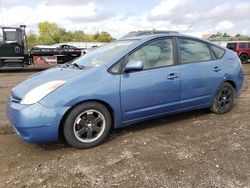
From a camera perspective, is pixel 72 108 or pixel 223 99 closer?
pixel 72 108

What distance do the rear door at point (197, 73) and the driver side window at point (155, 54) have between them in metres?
0.22

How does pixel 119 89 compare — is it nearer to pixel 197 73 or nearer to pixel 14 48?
pixel 197 73

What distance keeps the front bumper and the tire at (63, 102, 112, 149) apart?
0.52 feet

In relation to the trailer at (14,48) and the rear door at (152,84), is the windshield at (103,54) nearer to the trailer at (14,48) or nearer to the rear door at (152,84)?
the rear door at (152,84)

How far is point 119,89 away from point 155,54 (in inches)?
37.4

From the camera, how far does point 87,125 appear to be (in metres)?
3.96

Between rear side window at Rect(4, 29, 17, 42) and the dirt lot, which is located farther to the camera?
rear side window at Rect(4, 29, 17, 42)

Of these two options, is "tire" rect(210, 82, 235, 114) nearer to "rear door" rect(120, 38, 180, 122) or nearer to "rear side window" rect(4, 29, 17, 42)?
"rear door" rect(120, 38, 180, 122)

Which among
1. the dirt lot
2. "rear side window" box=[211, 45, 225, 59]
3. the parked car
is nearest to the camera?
the dirt lot

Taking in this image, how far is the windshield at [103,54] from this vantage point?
4.41 metres

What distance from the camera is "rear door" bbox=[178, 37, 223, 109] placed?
15.7 ft

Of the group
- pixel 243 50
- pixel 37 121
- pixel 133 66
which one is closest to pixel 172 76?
pixel 133 66

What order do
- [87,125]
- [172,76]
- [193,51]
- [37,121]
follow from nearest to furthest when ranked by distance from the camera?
[37,121], [87,125], [172,76], [193,51]

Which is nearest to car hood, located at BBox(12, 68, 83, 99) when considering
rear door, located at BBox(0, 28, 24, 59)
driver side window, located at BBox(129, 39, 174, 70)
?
driver side window, located at BBox(129, 39, 174, 70)
